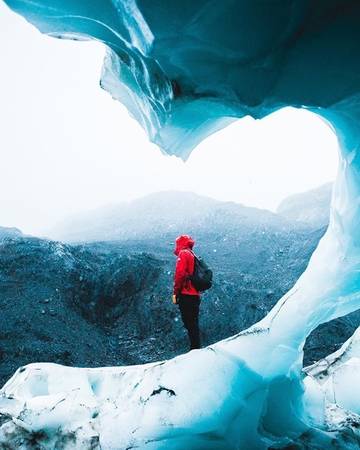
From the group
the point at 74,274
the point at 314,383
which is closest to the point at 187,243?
the point at 314,383

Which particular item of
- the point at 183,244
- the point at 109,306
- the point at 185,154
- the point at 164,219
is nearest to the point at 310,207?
the point at 164,219

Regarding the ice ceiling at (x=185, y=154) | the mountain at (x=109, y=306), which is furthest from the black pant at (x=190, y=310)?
the mountain at (x=109, y=306)

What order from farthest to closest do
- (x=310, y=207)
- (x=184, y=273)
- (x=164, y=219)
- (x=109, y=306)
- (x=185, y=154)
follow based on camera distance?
(x=310, y=207) < (x=164, y=219) < (x=109, y=306) < (x=184, y=273) < (x=185, y=154)

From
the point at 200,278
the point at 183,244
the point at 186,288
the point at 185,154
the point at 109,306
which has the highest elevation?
the point at 185,154

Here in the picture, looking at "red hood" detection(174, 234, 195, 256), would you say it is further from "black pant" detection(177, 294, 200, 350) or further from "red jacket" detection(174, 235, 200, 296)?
"black pant" detection(177, 294, 200, 350)

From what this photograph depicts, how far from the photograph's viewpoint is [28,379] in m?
3.60

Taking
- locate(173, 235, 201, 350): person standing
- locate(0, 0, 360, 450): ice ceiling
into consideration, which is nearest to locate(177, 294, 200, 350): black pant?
locate(173, 235, 201, 350): person standing

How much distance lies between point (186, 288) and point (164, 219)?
58.2 ft

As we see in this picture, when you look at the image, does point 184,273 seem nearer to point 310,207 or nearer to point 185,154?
point 185,154

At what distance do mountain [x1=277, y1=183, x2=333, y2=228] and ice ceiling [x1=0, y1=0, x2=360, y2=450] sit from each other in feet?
49.0

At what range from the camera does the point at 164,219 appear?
2197cm

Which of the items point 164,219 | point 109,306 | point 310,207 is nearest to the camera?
point 109,306

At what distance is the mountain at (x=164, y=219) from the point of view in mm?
18516

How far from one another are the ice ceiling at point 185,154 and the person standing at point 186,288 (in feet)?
3.30
